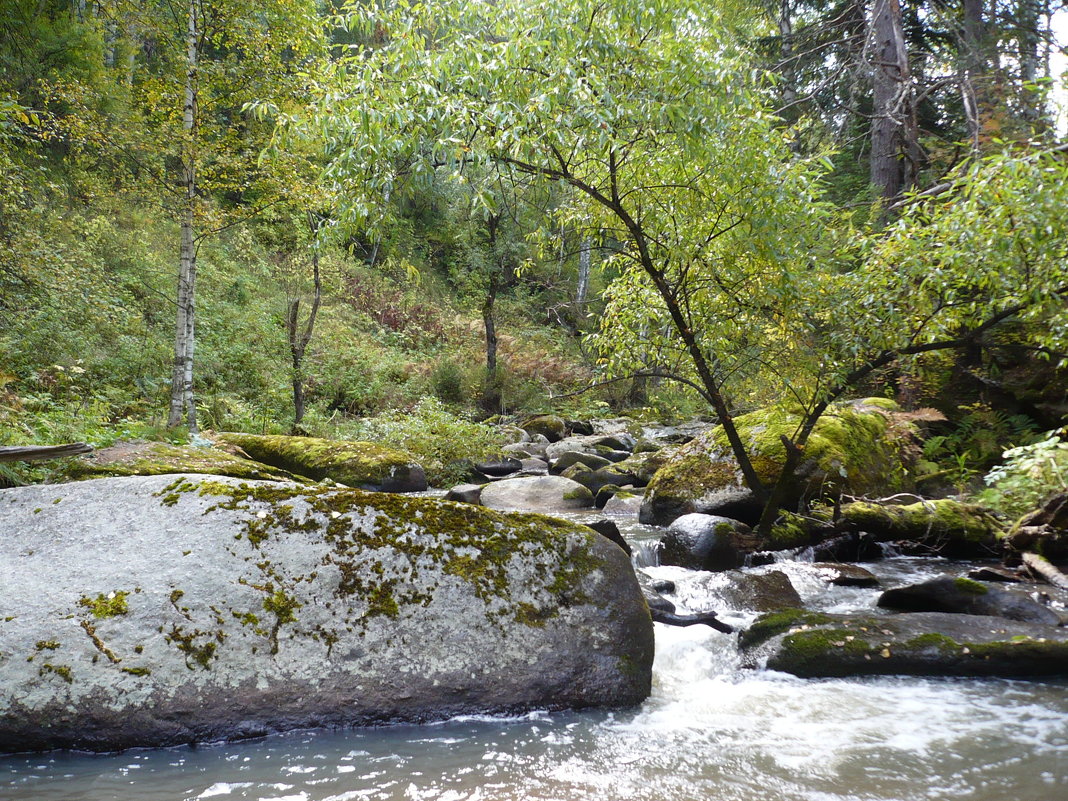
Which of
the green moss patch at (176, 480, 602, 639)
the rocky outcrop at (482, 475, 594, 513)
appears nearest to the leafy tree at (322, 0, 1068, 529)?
the green moss patch at (176, 480, 602, 639)

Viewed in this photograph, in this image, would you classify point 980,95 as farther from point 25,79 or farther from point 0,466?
point 25,79

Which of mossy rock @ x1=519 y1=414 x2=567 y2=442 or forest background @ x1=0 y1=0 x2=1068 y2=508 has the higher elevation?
forest background @ x1=0 y1=0 x2=1068 y2=508

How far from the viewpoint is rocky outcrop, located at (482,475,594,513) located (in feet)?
35.6

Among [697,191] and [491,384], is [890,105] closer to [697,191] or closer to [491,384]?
[697,191]

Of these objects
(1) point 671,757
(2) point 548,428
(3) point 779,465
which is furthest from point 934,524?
(2) point 548,428

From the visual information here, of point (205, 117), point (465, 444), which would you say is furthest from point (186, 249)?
point (465, 444)

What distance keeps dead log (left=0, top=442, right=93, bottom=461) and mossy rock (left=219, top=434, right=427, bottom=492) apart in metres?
6.16

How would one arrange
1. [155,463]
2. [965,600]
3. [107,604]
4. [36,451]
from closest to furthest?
[107,604] < [36,451] < [965,600] < [155,463]

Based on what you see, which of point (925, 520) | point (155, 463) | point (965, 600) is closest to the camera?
point (965, 600)

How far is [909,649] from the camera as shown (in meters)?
4.35

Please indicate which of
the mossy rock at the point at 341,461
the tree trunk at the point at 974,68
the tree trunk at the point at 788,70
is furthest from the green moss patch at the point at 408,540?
the tree trunk at the point at 788,70

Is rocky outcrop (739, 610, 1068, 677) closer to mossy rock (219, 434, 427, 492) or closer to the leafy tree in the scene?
the leafy tree

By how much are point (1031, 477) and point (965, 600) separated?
3068 mm

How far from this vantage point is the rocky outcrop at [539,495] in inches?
427
